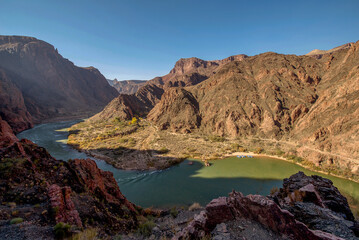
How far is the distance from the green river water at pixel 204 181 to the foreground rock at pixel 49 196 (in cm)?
851

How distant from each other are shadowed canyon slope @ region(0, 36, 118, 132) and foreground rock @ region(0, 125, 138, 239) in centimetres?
7739

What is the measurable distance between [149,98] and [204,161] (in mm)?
76772

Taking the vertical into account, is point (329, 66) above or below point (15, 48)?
below

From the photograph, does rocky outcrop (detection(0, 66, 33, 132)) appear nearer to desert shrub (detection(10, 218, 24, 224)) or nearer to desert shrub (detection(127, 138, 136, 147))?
desert shrub (detection(127, 138, 136, 147))

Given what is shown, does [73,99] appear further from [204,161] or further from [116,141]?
[204,161]

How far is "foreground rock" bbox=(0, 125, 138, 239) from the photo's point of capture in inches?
254

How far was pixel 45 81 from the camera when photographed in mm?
122250

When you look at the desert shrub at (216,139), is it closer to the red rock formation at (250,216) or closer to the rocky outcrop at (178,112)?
the rocky outcrop at (178,112)

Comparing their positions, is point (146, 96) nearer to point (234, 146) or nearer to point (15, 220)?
point (234, 146)

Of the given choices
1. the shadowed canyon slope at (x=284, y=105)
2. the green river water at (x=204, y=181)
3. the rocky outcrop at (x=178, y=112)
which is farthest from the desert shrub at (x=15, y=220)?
the rocky outcrop at (x=178, y=112)

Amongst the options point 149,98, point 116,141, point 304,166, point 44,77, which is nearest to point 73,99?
point 44,77

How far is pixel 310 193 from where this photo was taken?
9.95 meters

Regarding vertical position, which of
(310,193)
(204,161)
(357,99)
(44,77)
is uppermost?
(44,77)

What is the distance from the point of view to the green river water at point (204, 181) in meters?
19.8
